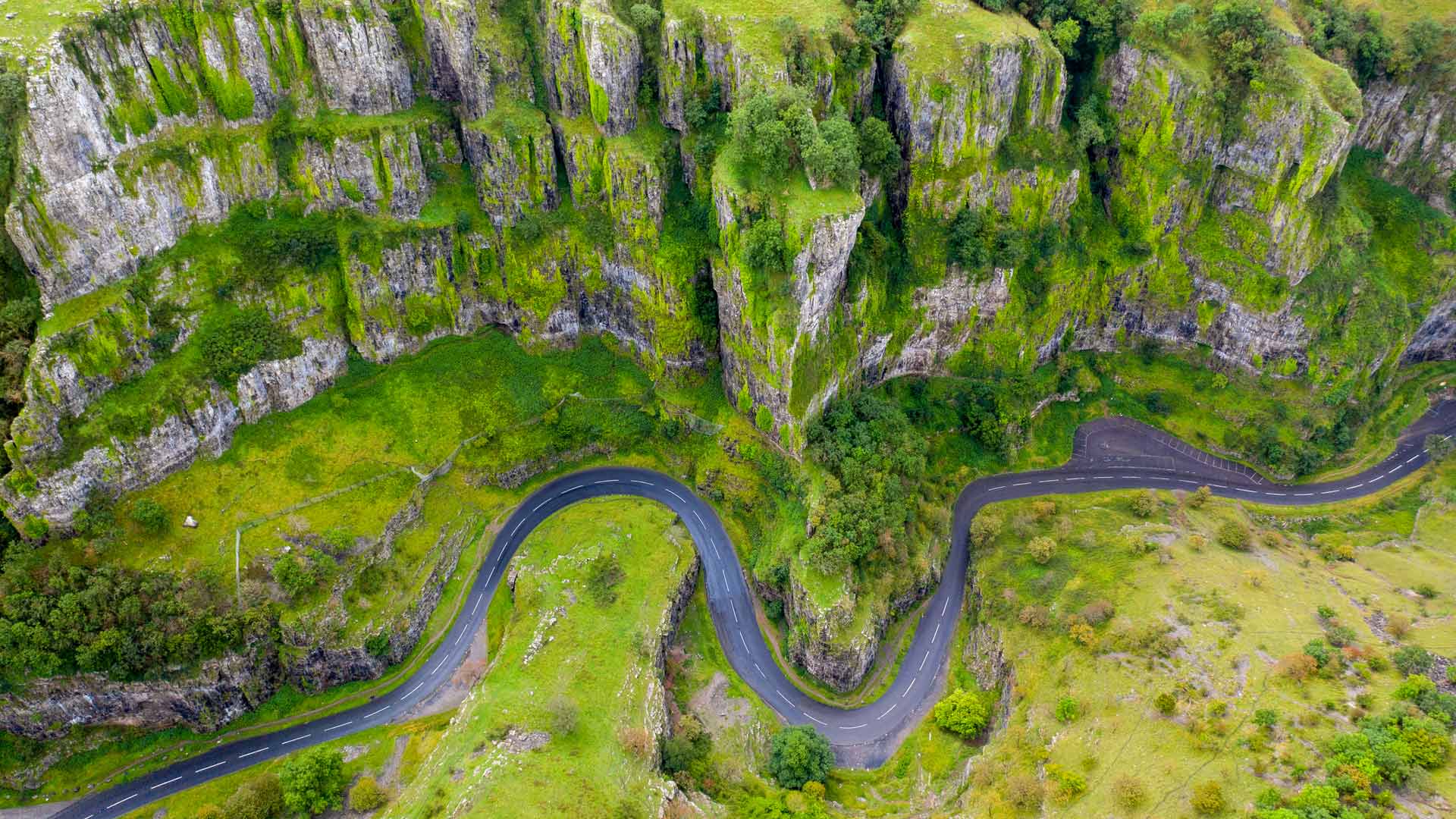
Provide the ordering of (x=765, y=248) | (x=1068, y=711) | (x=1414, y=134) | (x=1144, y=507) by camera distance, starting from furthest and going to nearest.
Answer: (x=1414, y=134) → (x=1144, y=507) → (x=765, y=248) → (x=1068, y=711)

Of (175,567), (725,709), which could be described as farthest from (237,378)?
(725,709)

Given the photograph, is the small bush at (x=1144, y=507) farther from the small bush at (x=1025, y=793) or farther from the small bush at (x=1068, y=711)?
the small bush at (x=1025, y=793)

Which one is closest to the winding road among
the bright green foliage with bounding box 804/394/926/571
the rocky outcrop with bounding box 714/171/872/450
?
the bright green foliage with bounding box 804/394/926/571

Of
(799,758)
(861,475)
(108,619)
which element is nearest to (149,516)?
(108,619)

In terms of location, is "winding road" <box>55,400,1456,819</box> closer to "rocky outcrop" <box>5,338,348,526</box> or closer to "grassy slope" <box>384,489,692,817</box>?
"grassy slope" <box>384,489,692,817</box>

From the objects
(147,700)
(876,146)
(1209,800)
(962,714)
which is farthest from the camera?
(876,146)

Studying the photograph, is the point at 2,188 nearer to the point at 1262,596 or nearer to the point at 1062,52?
the point at 1062,52

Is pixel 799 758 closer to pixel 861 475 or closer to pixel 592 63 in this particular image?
pixel 861 475
